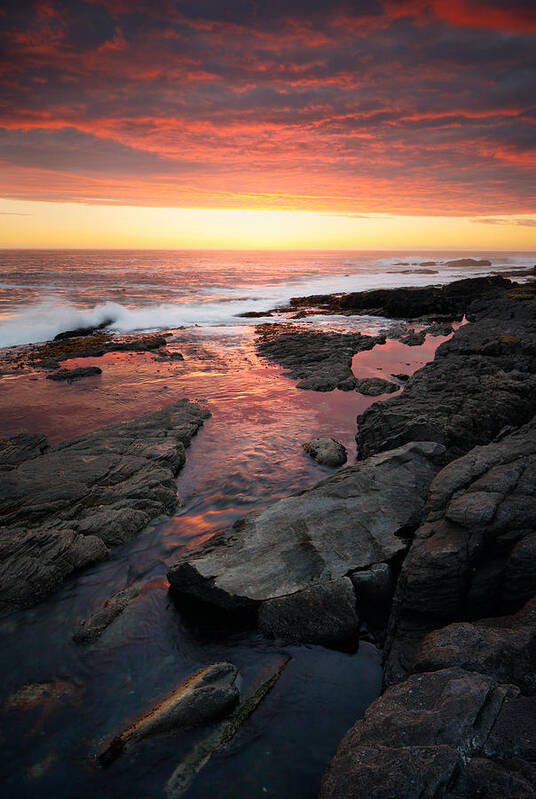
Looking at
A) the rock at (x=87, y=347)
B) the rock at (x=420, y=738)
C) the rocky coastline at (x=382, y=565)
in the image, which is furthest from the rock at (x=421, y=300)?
the rock at (x=420, y=738)

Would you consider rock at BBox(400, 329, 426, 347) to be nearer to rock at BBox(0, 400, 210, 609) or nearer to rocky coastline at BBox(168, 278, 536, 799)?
rocky coastline at BBox(168, 278, 536, 799)

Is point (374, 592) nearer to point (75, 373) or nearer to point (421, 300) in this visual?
point (75, 373)

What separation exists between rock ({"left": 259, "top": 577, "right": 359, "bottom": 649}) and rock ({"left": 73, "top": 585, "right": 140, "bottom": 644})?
244 cm

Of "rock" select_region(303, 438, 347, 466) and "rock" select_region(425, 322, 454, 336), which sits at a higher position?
"rock" select_region(425, 322, 454, 336)

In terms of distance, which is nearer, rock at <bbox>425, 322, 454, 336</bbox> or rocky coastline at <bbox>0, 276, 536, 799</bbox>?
rocky coastline at <bbox>0, 276, 536, 799</bbox>

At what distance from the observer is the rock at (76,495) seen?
7.36 meters

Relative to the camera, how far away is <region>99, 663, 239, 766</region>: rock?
15.5 ft

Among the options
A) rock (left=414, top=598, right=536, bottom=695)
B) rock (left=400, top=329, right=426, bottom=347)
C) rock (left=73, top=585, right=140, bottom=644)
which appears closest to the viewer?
rock (left=414, top=598, right=536, bottom=695)

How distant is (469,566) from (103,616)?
5.60 m

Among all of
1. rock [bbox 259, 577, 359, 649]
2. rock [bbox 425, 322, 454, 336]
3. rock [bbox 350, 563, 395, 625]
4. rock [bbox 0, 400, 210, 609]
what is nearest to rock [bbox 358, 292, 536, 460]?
rock [bbox 350, 563, 395, 625]

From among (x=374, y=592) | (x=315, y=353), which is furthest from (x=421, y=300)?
(x=374, y=592)

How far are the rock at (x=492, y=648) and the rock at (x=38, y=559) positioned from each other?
6.06 meters

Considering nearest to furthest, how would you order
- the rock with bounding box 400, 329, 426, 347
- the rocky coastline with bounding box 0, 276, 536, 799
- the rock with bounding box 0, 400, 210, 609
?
the rocky coastline with bounding box 0, 276, 536, 799 → the rock with bounding box 0, 400, 210, 609 → the rock with bounding box 400, 329, 426, 347

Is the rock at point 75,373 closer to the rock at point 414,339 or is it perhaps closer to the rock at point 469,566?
the rock at point 469,566
